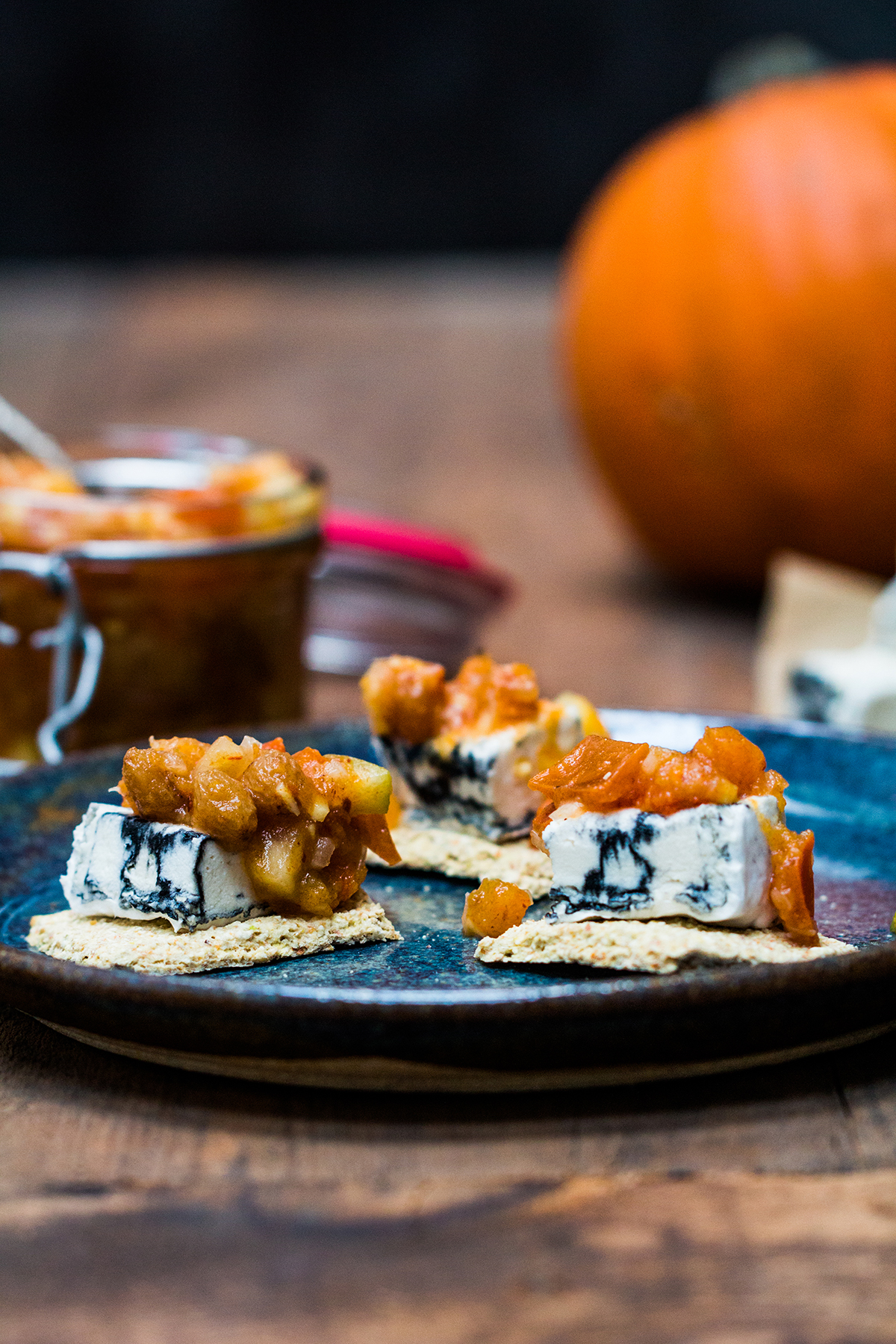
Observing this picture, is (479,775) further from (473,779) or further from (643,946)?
(643,946)

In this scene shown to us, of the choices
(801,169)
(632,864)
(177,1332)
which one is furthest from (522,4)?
(177,1332)

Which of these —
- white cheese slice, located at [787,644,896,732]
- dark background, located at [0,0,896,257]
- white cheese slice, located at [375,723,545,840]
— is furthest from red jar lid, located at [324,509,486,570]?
dark background, located at [0,0,896,257]

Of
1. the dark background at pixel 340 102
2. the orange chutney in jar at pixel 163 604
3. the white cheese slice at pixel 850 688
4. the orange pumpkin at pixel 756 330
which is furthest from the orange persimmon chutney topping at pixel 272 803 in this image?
the dark background at pixel 340 102

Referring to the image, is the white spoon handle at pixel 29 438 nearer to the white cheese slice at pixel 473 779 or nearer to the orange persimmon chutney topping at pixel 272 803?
the white cheese slice at pixel 473 779

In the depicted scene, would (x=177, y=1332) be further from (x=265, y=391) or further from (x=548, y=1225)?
(x=265, y=391)

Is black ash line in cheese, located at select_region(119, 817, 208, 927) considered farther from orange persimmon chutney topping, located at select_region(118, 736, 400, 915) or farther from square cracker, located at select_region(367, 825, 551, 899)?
square cracker, located at select_region(367, 825, 551, 899)

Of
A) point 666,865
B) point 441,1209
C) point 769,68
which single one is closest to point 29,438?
point 666,865
